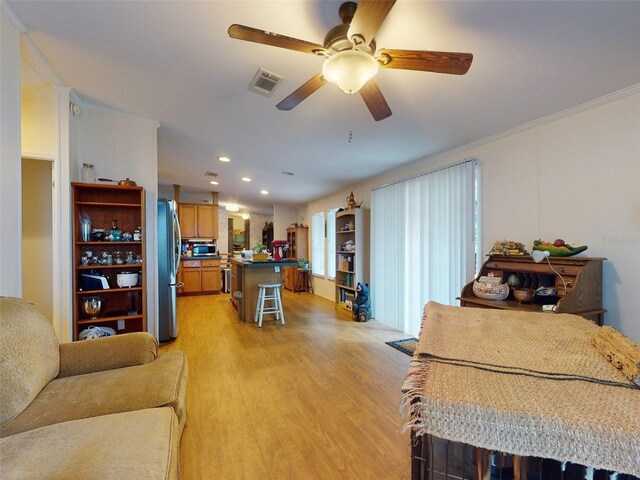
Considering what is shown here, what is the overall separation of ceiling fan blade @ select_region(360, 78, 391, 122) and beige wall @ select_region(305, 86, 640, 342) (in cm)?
164

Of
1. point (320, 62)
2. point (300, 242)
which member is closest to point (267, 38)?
point (320, 62)

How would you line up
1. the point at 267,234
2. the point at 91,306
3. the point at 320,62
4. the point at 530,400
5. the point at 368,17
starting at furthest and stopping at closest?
the point at 267,234, the point at 91,306, the point at 320,62, the point at 368,17, the point at 530,400

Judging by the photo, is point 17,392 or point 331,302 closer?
point 17,392

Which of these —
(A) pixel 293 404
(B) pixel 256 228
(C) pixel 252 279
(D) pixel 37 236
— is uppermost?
(B) pixel 256 228

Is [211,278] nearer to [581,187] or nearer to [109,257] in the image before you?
[109,257]

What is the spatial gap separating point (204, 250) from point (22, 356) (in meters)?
5.64

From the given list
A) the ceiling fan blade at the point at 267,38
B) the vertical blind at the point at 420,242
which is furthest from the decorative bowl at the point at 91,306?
the vertical blind at the point at 420,242

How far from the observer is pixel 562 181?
235cm

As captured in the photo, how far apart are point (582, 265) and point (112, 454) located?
9.24ft

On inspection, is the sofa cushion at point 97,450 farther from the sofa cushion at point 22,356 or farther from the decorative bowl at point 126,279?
the decorative bowl at point 126,279

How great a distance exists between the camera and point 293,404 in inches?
84.0

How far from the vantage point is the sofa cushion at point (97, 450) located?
0.90 meters

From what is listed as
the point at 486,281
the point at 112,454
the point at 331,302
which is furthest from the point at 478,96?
the point at 331,302

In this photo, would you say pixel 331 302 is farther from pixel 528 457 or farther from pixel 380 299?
pixel 528 457
